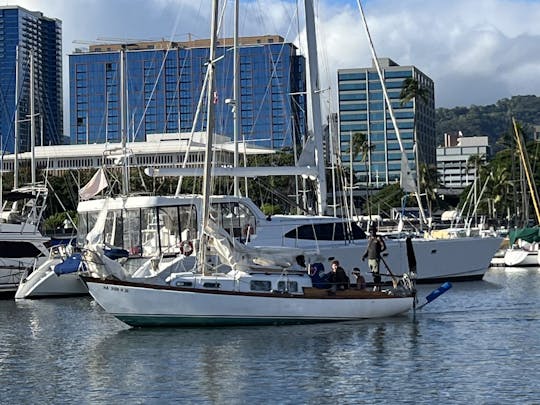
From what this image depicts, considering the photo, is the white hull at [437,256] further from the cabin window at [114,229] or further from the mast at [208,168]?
the mast at [208,168]

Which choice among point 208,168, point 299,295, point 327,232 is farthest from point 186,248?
point 299,295

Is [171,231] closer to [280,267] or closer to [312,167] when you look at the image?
[312,167]

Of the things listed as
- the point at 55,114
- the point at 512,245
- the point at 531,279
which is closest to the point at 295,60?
the point at 55,114

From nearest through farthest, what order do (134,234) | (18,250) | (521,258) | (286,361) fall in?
(286,361) < (134,234) < (18,250) < (521,258)

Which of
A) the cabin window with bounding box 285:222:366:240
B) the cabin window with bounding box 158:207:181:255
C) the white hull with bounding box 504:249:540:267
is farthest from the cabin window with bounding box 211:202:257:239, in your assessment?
the white hull with bounding box 504:249:540:267

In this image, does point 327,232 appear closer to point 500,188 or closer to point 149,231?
point 149,231

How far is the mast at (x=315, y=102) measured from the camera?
4497 centimetres

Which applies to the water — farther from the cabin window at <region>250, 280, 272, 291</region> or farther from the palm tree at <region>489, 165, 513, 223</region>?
the palm tree at <region>489, 165, 513, 223</region>

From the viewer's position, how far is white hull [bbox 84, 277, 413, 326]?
105 feet

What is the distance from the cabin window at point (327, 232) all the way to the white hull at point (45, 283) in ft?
37.0

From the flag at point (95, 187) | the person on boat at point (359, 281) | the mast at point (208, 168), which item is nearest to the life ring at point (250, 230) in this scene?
the flag at point (95, 187)

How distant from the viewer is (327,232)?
1795 inches

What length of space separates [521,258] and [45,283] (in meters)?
34.9

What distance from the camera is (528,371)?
25.0m
